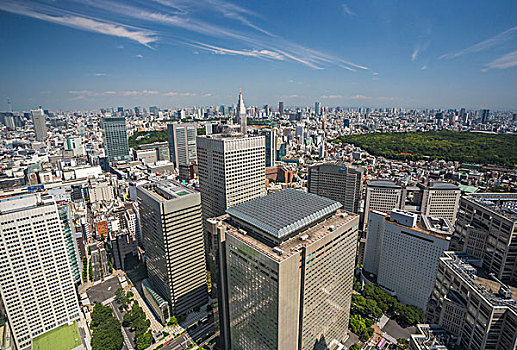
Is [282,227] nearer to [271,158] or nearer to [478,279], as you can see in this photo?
[478,279]

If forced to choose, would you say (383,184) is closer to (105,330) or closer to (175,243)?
(175,243)

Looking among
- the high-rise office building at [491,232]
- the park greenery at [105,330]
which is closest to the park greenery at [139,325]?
the park greenery at [105,330]

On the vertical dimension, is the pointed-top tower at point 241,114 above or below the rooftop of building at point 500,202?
above

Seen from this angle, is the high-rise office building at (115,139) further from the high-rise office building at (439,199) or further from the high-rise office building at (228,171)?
the high-rise office building at (439,199)

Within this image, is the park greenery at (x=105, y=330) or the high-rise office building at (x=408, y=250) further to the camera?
the high-rise office building at (x=408, y=250)

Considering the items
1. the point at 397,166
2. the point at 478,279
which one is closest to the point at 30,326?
the point at 478,279

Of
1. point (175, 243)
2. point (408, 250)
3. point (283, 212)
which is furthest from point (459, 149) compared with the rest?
point (175, 243)

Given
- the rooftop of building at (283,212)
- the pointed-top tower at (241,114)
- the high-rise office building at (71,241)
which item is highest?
the pointed-top tower at (241,114)
